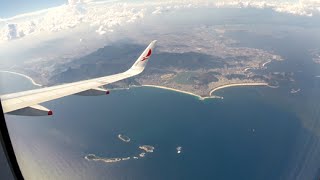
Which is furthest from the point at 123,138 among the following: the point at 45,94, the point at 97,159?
the point at 45,94

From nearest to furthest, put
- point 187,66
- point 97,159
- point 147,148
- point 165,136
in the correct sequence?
point 97,159, point 147,148, point 165,136, point 187,66

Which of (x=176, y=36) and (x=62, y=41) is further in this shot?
(x=176, y=36)

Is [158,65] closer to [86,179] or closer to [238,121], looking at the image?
[238,121]

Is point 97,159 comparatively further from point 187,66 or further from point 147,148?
point 187,66

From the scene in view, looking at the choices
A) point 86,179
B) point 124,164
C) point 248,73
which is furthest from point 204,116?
point 248,73

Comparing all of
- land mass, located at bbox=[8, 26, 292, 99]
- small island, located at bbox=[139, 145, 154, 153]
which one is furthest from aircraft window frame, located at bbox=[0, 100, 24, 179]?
land mass, located at bbox=[8, 26, 292, 99]

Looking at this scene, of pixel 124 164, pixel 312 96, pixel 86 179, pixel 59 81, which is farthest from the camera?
pixel 59 81
